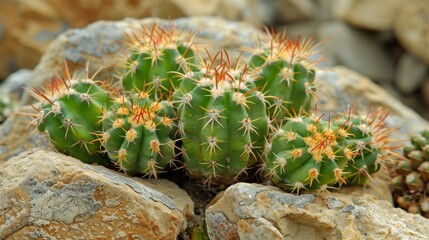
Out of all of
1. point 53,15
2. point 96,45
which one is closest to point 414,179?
point 96,45

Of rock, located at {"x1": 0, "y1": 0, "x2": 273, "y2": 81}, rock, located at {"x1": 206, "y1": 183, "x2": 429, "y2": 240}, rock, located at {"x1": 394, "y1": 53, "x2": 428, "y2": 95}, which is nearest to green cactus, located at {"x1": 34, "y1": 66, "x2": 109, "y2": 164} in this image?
rock, located at {"x1": 206, "y1": 183, "x2": 429, "y2": 240}

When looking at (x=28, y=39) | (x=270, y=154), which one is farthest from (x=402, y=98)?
(x=270, y=154)

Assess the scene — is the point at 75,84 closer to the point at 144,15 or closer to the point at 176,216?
the point at 176,216

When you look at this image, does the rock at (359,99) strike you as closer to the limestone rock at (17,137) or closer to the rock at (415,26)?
the limestone rock at (17,137)

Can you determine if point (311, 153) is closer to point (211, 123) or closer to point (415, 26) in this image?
point (211, 123)

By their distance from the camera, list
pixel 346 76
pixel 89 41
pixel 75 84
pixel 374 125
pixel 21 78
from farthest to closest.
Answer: pixel 21 78
pixel 346 76
pixel 89 41
pixel 374 125
pixel 75 84

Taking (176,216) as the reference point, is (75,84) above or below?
above

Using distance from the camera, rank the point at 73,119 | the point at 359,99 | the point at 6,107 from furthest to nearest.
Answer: the point at 6,107, the point at 359,99, the point at 73,119
